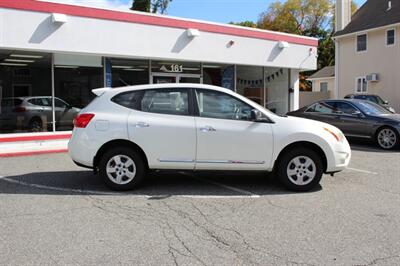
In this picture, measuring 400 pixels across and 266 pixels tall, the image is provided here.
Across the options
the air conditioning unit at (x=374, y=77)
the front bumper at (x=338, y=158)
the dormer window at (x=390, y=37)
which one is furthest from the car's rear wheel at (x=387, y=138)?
the dormer window at (x=390, y=37)

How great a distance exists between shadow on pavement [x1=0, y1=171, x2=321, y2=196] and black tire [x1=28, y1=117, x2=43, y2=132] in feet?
12.5

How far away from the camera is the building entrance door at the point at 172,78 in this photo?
14.9 metres

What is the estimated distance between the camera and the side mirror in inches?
283

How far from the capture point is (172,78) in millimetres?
15242

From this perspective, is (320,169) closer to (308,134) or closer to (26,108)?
(308,134)

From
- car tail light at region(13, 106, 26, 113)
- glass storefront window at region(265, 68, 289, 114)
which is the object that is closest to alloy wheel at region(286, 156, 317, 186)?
car tail light at region(13, 106, 26, 113)

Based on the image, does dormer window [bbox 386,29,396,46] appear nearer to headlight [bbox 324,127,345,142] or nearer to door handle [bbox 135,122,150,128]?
headlight [bbox 324,127,345,142]

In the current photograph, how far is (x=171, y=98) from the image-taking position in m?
7.39

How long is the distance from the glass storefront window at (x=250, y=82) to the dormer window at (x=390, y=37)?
567 inches

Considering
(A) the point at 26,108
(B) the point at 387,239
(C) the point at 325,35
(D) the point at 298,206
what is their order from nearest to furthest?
(B) the point at 387,239 → (D) the point at 298,206 → (A) the point at 26,108 → (C) the point at 325,35

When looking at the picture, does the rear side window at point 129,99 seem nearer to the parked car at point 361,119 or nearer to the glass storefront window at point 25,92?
the glass storefront window at point 25,92

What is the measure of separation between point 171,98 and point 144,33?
21.7ft

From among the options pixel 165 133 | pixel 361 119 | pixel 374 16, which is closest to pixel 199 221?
pixel 165 133

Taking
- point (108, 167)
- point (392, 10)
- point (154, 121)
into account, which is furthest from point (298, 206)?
point (392, 10)
